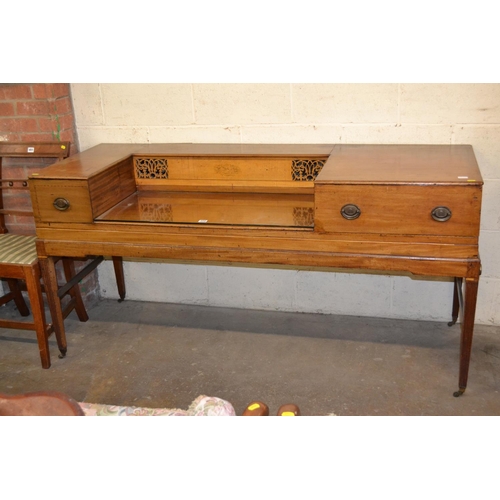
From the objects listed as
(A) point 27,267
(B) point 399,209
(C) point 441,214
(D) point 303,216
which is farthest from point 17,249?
(C) point 441,214

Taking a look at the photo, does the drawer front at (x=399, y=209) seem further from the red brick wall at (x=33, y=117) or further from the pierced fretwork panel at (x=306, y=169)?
the red brick wall at (x=33, y=117)

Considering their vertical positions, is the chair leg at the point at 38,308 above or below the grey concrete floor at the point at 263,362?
above

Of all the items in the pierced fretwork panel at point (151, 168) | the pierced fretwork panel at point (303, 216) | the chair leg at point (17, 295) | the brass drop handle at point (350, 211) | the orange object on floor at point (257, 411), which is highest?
the pierced fretwork panel at point (151, 168)

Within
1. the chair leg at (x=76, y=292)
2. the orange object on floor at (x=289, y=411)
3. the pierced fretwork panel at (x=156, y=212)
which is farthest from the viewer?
the chair leg at (x=76, y=292)

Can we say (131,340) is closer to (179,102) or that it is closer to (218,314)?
(218,314)

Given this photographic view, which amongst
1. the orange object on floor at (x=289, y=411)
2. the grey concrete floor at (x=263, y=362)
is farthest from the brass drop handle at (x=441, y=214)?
the orange object on floor at (x=289, y=411)

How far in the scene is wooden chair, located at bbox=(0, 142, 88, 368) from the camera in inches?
111

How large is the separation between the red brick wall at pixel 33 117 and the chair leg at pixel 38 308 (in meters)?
0.66

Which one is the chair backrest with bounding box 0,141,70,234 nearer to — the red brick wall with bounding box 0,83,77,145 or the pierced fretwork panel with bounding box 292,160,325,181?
the red brick wall with bounding box 0,83,77,145

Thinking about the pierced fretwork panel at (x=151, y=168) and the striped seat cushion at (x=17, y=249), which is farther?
the pierced fretwork panel at (x=151, y=168)

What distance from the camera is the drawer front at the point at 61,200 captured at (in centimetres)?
262

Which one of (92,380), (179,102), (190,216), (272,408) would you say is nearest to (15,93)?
(179,102)

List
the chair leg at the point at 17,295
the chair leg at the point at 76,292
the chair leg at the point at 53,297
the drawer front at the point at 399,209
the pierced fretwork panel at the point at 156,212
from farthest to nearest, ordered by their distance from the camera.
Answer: the chair leg at the point at 17,295 → the chair leg at the point at 76,292 → the chair leg at the point at 53,297 → the pierced fretwork panel at the point at 156,212 → the drawer front at the point at 399,209

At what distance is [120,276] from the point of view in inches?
139
